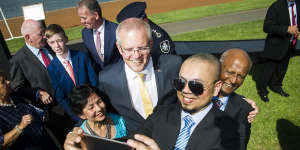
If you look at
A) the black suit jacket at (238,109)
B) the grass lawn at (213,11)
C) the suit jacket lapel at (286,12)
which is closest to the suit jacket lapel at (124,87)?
the black suit jacket at (238,109)

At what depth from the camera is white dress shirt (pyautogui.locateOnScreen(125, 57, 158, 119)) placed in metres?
2.25

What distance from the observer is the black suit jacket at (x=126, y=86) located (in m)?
2.30

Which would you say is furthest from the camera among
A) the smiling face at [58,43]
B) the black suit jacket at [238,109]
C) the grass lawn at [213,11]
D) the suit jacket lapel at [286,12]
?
the grass lawn at [213,11]

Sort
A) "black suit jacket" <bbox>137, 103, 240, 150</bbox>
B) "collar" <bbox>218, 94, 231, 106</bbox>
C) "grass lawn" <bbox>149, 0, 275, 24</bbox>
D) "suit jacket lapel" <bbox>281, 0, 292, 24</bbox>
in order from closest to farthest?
"black suit jacket" <bbox>137, 103, 240, 150</bbox>
"collar" <bbox>218, 94, 231, 106</bbox>
"suit jacket lapel" <bbox>281, 0, 292, 24</bbox>
"grass lawn" <bbox>149, 0, 275, 24</bbox>

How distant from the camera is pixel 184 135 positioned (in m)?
1.68

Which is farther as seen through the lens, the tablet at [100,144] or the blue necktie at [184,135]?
the blue necktie at [184,135]

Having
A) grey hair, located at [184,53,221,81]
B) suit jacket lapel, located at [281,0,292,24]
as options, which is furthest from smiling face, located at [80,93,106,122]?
suit jacket lapel, located at [281,0,292,24]

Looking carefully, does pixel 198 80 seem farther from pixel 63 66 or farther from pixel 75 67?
pixel 63 66

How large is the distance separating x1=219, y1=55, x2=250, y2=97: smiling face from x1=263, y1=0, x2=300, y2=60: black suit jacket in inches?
102

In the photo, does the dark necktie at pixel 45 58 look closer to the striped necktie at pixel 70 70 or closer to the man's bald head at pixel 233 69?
the striped necktie at pixel 70 70

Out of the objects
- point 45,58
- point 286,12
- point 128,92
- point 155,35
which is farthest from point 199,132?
point 286,12

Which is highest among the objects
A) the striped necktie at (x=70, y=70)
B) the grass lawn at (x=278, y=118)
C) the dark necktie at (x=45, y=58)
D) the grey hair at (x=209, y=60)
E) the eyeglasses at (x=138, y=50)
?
the eyeglasses at (x=138, y=50)

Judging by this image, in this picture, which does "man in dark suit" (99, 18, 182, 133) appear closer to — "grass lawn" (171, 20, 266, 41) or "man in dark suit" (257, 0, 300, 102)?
"man in dark suit" (257, 0, 300, 102)

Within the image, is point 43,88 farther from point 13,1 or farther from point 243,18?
point 13,1
